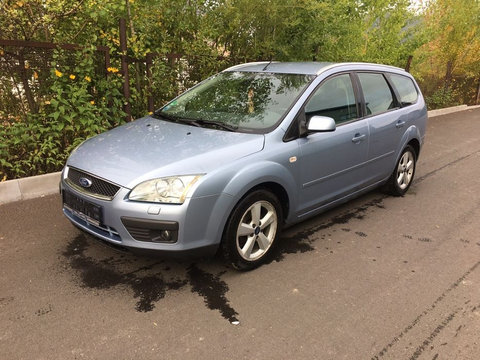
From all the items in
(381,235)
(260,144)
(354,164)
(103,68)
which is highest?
(103,68)

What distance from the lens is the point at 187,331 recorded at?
2.57m

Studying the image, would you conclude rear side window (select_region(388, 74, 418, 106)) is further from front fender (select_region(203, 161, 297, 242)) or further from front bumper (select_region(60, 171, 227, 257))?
front bumper (select_region(60, 171, 227, 257))

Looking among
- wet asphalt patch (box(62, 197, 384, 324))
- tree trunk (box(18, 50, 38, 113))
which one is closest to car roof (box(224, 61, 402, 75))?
wet asphalt patch (box(62, 197, 384, 324))

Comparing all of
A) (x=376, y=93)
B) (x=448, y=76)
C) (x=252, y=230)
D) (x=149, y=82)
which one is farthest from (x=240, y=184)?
(x=448, y=76)

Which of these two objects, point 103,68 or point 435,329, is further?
point 103,68

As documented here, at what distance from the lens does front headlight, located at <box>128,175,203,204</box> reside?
274 centimetres

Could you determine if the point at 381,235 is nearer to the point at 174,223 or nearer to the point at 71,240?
the point at 174,223

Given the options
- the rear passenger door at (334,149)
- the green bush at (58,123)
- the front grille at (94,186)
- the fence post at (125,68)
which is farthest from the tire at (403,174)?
the green bush at (58,123)

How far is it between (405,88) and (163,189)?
3.79 meters

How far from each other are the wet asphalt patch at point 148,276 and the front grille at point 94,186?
23.9 inches

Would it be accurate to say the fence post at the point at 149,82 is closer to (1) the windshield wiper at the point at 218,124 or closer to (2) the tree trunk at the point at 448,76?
(1) the windshield wiper at the point at 218,124

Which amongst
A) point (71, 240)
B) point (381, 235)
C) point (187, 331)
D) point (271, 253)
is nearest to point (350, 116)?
point (381, 235)

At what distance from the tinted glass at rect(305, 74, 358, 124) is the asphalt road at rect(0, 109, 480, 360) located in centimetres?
118

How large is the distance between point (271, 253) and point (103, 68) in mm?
3641
